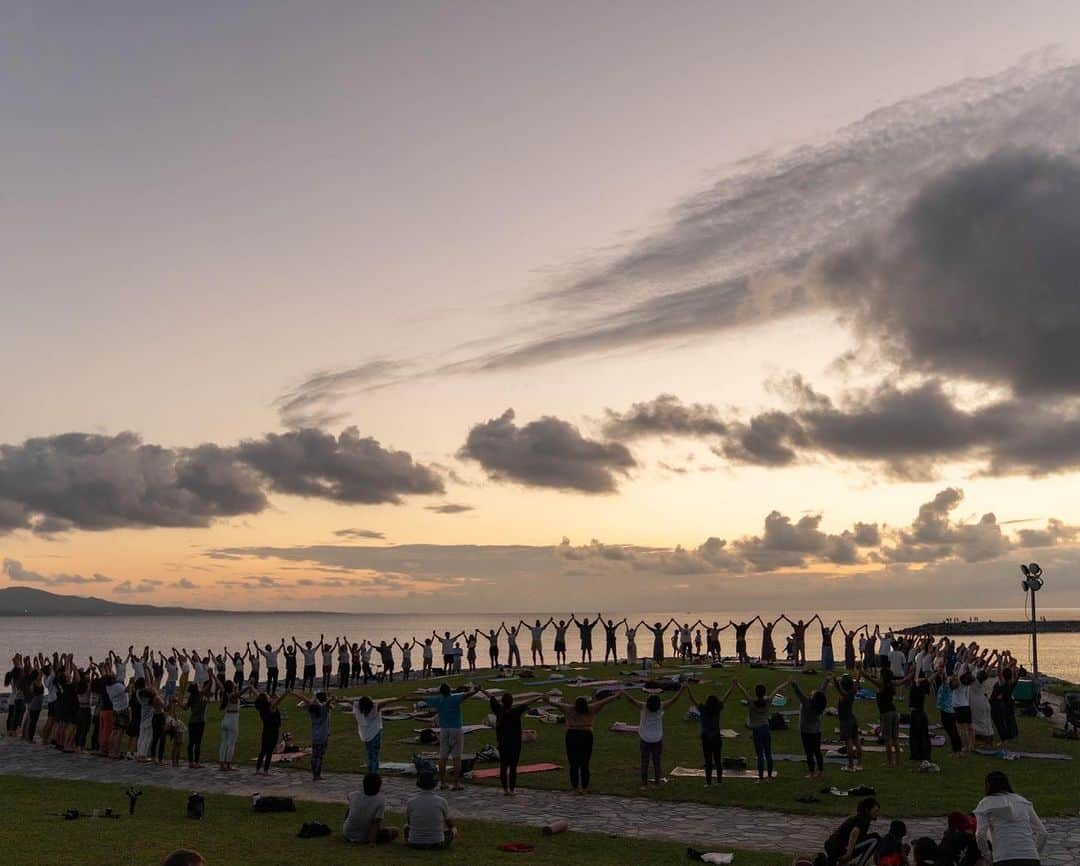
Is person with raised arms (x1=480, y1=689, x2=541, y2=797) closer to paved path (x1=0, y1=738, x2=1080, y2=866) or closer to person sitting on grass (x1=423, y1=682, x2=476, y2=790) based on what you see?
paved path (x1=0, y1=738, x2=1080, y2=866)

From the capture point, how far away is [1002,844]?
39.9 ft

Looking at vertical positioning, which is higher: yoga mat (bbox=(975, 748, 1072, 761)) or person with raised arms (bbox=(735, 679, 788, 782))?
person with raised arms (bbox=(735, 679, 788, 782))

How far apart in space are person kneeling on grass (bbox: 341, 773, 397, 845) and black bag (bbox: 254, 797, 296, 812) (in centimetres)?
341

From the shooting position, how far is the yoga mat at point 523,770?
24625 mm

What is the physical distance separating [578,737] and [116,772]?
13524 mm

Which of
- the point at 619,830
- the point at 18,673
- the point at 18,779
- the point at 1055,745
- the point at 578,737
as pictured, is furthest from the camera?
the point at 18,673

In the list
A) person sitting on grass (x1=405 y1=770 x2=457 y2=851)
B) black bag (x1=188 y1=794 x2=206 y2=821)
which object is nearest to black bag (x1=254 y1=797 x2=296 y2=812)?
black bag (x1=188 y1=794 x2=206 y2=821)

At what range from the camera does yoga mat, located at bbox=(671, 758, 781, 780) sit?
24.2 metres

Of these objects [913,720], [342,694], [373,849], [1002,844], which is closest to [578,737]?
[373,849]

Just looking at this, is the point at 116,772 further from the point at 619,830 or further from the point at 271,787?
the point at 619,830

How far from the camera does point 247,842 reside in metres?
17.4

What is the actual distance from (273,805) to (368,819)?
158 inches

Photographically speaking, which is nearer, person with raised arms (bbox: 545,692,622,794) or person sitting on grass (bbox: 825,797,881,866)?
person sitting on grass (bbox: 825,797,881,866)

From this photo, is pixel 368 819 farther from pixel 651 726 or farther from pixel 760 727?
pixel 760 727
